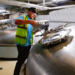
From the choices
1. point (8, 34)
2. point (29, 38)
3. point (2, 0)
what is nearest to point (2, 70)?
point (8, 34)

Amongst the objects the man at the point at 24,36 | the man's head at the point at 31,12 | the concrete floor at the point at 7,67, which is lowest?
the concrete floor at the point at 7,67

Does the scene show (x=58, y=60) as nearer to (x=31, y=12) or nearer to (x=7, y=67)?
(x=31, y=12)

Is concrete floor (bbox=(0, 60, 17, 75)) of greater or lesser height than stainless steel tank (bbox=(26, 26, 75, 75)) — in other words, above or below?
below

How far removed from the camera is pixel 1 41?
2.76 m

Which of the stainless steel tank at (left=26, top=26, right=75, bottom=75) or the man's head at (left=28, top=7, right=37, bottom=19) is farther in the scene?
the man's head at (left=28, top=7, right=37, bottom=19)

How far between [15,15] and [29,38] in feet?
6.41

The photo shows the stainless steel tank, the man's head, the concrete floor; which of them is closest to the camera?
the stainless steel tank

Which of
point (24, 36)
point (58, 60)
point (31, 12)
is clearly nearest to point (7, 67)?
point (24, 36)

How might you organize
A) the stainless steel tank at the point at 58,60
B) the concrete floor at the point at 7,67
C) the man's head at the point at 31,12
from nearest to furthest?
the stainless steel tank at the point at 58,60 → the man's head at the point at 31,12 → the concrete floor at the point at 7,67

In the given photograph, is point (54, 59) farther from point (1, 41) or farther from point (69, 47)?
point (1, 41)

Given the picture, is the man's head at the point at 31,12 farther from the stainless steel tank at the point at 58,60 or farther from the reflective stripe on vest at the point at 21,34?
the stainless steel tank at the point at 58,60

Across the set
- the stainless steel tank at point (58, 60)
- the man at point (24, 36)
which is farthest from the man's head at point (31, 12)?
the stainless steel tank at point (58, 60)

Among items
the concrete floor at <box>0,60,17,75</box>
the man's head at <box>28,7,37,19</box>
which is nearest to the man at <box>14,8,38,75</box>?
the man's head at <box>28,7,37,19</box>

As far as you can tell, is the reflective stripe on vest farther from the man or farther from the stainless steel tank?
the stainless steel tank
